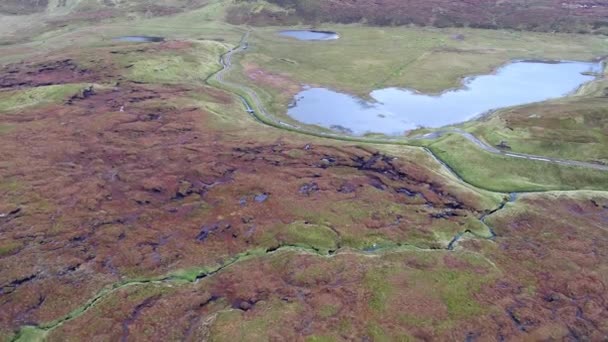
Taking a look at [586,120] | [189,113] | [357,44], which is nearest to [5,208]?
[189,113]

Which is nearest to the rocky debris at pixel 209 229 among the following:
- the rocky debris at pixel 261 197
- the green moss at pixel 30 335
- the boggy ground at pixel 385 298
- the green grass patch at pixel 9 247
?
the rocky debris at pixel 261 197

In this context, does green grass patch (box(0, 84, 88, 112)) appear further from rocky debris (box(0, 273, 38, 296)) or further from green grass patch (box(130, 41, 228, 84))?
rocky debris (box(0, 273, 38, 296))

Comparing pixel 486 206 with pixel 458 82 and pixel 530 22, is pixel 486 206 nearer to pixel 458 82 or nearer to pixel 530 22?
pixel 458 82

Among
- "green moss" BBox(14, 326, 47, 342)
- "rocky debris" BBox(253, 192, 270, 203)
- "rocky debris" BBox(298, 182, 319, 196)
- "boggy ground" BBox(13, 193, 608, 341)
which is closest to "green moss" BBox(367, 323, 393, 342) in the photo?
"boggy ground" BBox(13, 193, 608, 341)

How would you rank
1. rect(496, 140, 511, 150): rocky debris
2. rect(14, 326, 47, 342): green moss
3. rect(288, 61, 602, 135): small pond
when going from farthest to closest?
rect(288, 61, 602, 135): small pond, rect(496, 140, 511, 150): rocky debris, rect(14, 326, 47, 342): green moss

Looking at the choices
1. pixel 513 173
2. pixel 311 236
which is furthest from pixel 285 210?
pixel 513 173

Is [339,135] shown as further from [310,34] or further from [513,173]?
[310,34]
